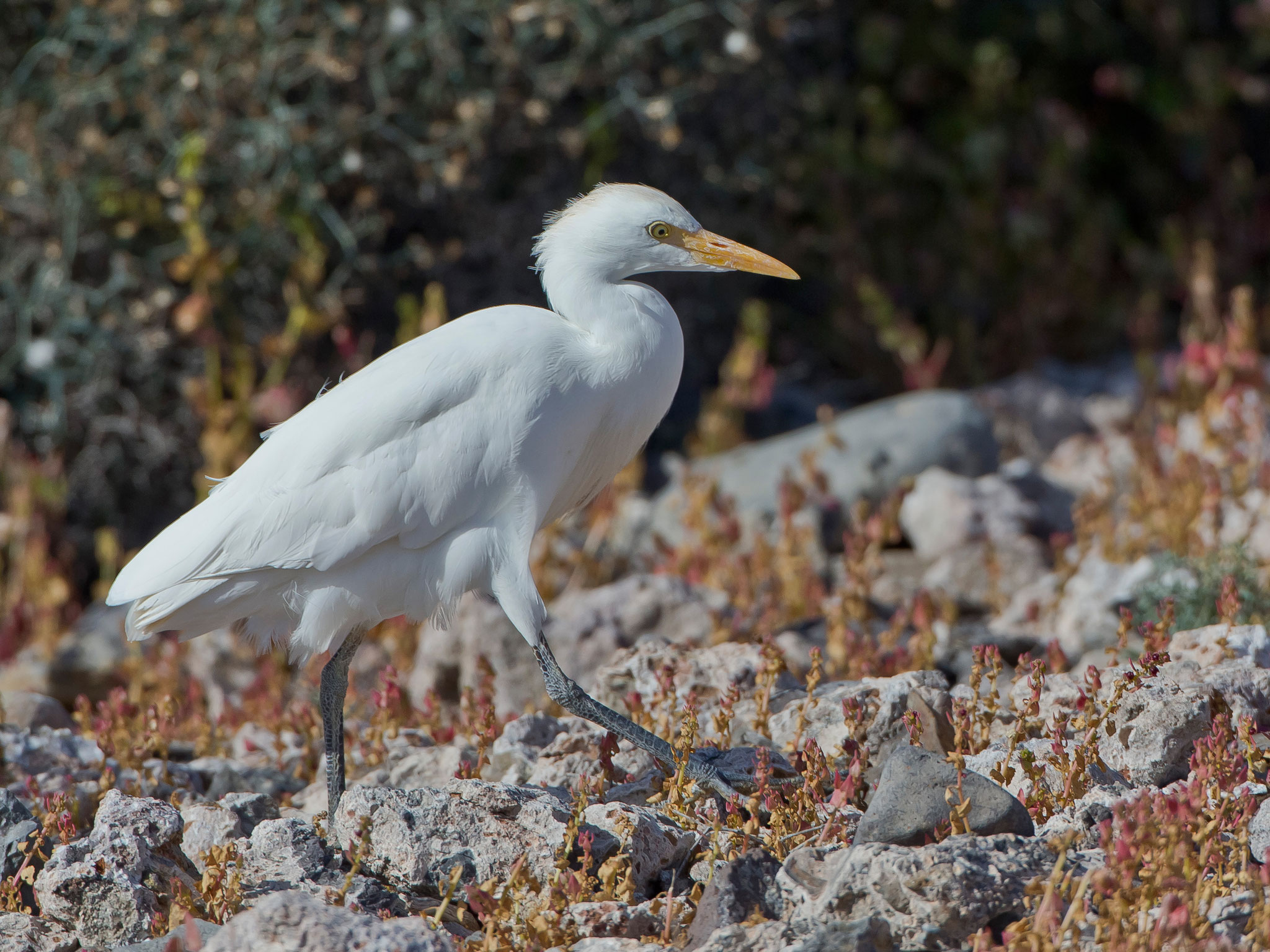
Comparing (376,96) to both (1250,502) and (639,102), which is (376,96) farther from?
(1250,502)

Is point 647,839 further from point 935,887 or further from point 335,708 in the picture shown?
point 335,708

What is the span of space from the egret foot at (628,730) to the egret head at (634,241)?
91cm

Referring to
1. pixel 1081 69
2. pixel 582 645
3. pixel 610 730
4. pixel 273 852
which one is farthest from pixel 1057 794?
pixel 1081 69

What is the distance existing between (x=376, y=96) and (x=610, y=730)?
3421 mm

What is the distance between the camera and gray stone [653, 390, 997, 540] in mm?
5531

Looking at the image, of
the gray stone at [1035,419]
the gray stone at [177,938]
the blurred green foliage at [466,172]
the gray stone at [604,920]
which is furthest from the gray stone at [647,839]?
the gray stone at [1035,419]

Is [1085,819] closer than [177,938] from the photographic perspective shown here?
No

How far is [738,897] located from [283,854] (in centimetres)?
87

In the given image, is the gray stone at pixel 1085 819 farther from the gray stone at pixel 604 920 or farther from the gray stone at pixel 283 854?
the gray stone at pixel 283 854

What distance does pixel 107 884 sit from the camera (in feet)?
8.18

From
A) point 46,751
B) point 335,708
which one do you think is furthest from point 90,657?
point 335,708

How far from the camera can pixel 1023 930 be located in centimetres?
209

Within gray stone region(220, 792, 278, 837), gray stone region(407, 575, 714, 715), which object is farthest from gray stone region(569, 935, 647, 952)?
gray stone region(407, 575, 714, 715)

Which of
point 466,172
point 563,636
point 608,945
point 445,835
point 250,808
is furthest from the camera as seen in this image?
point 466,172
